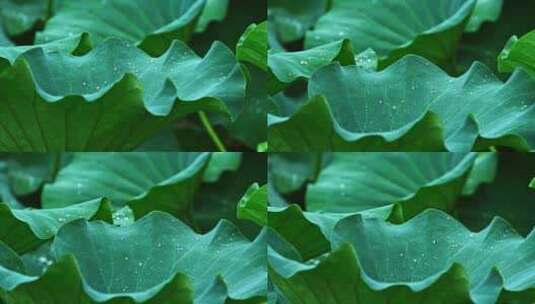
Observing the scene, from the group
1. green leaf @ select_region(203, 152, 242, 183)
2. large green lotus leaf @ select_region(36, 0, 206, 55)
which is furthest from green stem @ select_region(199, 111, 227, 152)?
large green lotus leaf @ select_region(36, 0, 206, 55)

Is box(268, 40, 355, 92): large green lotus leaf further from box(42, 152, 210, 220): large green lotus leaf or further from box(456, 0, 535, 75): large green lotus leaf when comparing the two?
box(456, 0, 535, 75): large green lotus leaf

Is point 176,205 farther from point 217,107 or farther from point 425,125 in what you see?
point 425,125

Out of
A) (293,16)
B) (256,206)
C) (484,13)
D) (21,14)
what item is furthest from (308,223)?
(21,14)

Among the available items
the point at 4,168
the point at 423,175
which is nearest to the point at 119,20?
the point at 4,168

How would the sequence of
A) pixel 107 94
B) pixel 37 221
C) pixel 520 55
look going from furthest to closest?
1. pixel 520 55
2. pixel 37 221
3. pixel 107 94

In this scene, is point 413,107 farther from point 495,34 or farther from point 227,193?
point 495,34
